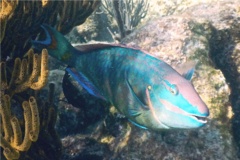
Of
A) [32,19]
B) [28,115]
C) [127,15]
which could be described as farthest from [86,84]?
[127,15]

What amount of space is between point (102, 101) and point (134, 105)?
1.47 m

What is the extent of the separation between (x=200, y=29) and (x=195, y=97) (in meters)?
2.05

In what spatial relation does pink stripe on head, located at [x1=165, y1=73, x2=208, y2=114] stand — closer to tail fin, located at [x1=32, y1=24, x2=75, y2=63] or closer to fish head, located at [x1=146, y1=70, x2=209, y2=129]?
fish head, located at [x1=146, y1=70, x2=209, y2=129]

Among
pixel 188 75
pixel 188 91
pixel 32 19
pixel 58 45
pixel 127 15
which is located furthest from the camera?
pixel 127 15

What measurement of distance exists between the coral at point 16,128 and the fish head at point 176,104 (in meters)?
0.84

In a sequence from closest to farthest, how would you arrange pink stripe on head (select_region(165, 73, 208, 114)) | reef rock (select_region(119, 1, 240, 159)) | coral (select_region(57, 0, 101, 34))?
pink stripe on head (select_region(165, 73, 208, 114))
reef rock (select_region(119, 1, 240, 159))
coral (select_region(57, 0, 101, 34))

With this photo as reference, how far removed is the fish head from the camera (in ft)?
4.09

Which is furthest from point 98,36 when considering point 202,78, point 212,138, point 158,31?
point 212,138

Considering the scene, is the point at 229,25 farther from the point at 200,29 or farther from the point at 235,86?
the point at 235,86

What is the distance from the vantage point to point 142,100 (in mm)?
1489

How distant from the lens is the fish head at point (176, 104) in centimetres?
125

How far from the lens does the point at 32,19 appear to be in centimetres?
295

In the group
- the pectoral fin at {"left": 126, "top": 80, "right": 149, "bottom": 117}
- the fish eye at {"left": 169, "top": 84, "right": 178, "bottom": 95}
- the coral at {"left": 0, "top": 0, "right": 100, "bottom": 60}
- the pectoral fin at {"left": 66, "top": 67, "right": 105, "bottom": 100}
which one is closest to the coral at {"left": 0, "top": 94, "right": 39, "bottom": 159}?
the pectoral fin at {"left": 66, "top": 67, "right": 105, "bottom": 100}

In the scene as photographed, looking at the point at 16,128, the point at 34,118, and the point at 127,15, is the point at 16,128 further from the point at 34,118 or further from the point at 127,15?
the point at 127,15
